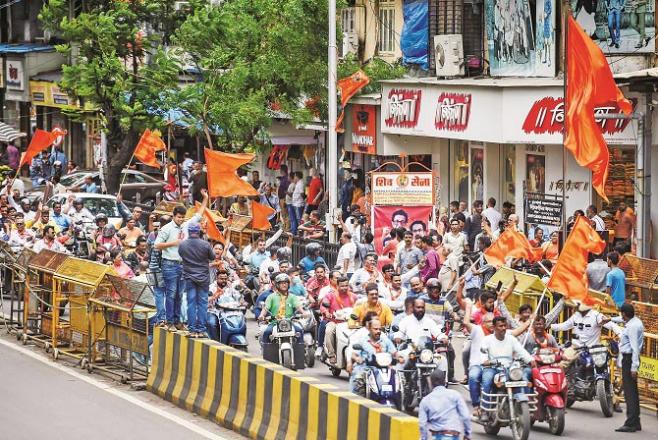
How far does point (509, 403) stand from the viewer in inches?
706

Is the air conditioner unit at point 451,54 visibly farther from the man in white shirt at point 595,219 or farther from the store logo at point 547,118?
the man in white shirt at point 595,219

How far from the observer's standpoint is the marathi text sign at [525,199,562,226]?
28.8 meters

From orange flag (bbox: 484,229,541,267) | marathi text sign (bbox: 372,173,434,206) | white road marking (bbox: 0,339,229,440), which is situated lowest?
white road marking (bbox: 0,339,229,440)

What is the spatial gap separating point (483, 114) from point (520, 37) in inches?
72.1

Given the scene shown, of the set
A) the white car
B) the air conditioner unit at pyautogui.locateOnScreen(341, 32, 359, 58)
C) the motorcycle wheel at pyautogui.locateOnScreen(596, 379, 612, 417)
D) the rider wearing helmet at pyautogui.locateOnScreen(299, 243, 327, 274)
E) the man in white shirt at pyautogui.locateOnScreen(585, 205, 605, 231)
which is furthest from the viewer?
the air conditioner unit at pyautogui.locateOnScreen(341, 32, 359, 58)

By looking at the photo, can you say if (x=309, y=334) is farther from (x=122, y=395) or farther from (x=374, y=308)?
(x=122, y=395)

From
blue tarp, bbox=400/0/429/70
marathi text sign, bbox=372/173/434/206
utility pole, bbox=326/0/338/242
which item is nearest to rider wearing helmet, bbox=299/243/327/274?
marathi text sign, bbox=372/173/434/206

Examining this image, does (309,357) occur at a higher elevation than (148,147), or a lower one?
lower

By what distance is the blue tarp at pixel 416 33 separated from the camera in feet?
126

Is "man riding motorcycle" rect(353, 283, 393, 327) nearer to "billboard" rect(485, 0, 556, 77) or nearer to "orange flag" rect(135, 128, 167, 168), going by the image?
"billboard" rect(485, 0, 556, 77)

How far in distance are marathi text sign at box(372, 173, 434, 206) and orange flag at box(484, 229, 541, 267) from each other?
555 cm

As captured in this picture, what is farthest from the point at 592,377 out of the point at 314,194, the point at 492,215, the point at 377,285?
the point at 314,194

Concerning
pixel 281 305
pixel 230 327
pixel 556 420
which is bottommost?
pixel 556 420

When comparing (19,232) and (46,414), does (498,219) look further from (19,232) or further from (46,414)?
(46,414)
